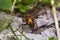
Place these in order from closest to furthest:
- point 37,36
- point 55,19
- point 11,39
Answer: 1. point 11,39
2. point 37,36
3. point 55,19

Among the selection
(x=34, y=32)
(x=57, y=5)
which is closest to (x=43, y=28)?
(x=34, y=32)

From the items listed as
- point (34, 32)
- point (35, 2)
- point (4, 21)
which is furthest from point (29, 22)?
point (35, 2)

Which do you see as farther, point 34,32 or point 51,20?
point 51,20

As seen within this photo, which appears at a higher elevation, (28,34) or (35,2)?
(35,2)

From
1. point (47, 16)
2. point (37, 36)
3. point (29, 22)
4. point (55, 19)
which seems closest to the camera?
point (37, 36)

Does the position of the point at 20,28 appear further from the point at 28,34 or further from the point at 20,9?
the point at 20,9

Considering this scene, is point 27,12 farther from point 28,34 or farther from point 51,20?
point 28,34

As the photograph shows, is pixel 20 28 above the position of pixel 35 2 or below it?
below

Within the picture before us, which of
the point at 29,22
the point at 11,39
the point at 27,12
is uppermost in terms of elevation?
the point at 27,12

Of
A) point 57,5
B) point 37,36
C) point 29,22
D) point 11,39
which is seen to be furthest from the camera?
point 57,5
